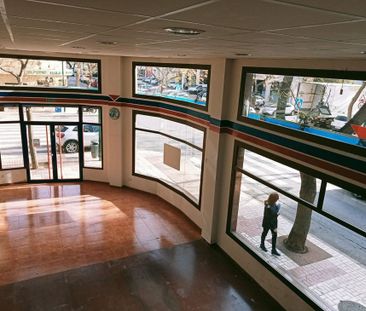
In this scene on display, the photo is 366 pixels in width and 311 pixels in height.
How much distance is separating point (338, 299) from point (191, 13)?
168 inches

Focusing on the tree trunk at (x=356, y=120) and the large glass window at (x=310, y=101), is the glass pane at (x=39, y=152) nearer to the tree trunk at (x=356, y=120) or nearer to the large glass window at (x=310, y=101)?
the large glass window at (x=310, y=101)

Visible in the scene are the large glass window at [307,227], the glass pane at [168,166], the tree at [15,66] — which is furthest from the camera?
the tree at [15,66]

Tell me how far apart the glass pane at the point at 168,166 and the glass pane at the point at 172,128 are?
7.0 inches

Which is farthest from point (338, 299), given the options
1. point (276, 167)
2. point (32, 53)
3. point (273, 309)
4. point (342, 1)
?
point (32, 53)

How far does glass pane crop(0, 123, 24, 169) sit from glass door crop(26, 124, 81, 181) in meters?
0.25

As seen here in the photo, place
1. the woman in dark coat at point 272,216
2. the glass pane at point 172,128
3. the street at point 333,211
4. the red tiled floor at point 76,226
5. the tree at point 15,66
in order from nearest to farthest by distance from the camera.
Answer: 1. the street at point 333,211
2. the woman in dark coat at point 272,216
3. the red tiled floor at point 76,226
4. the glass pane at point 172,128
5. the tree at point 15,66

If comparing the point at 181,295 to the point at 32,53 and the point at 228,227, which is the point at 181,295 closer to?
the point at 228,227

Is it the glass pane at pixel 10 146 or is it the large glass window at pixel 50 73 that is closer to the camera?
the large glass window at pixel 50 73

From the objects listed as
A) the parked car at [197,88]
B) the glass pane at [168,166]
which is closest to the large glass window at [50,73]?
the glass pane at [168,166]

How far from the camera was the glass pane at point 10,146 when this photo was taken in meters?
8.13

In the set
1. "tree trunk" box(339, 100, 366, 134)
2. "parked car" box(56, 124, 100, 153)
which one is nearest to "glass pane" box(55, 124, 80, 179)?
"parked car" box(56, 124, 100, 153)

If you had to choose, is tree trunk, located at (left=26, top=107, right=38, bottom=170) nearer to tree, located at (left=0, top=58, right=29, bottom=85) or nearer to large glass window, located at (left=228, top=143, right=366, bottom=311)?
tree, located at (left=0, top=58, right=29, bottom=85)

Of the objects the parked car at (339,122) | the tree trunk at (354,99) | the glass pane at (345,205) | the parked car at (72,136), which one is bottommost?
the parked car at (72,136)

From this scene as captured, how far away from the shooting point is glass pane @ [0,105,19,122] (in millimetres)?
7937
